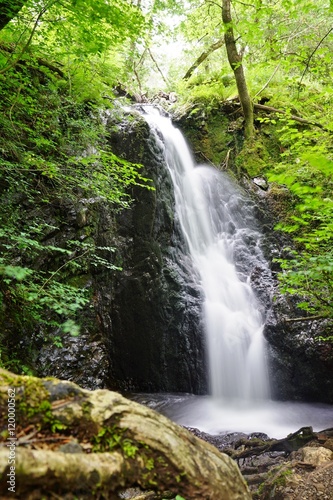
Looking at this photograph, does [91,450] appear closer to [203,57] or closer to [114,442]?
[114,442]

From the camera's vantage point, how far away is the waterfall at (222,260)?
286 inches

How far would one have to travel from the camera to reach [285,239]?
9102 mm

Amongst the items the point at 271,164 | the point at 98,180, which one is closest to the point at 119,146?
the point at 98,180

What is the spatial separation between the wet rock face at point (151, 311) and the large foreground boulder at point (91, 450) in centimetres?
623

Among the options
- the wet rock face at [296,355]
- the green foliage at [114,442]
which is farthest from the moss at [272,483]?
the wet rock face at [296,355]

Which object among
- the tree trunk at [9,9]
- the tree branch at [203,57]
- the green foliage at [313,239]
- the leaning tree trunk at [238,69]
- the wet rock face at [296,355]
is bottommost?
the wet rock face at [296,355]

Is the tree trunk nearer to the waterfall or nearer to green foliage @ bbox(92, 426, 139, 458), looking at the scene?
green foliage @ bbox(92, 426, 139, 458)

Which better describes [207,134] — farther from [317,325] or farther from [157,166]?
[317,325]

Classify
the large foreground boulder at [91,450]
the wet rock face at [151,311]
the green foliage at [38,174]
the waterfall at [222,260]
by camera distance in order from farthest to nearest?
the wet rock face at [151,311]
the waterfall at [222,260]
the green foliage at [38,174]
the large foreground boulder at [91,450]

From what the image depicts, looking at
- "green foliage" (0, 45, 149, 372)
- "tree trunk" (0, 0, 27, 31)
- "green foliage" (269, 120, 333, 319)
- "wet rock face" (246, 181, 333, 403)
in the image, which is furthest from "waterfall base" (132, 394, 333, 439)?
"tree trunk" (0, 0, 27, 31)

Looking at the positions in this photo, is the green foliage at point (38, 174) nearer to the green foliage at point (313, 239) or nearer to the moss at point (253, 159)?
the green foliage at point (313, 239)

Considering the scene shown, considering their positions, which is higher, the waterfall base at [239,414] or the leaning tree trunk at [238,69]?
the leaning tree trunk at [238,69]

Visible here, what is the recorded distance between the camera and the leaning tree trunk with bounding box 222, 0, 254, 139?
27.3 feet

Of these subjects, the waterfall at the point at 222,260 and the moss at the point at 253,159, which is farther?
the moss at the point at 253,159
